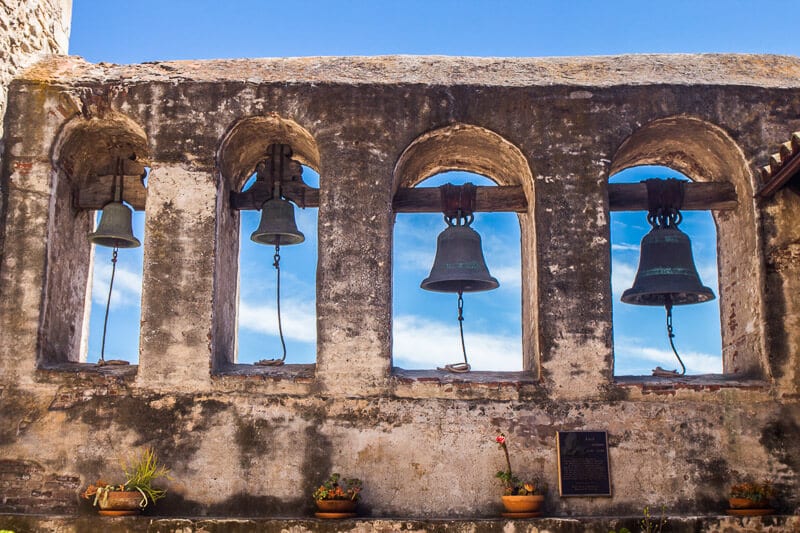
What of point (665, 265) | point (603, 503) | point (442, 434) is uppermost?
point (665, 265)

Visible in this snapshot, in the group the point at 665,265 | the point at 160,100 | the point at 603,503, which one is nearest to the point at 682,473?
the point at 603,503

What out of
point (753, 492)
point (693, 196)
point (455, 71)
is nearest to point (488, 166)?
point (455, 71)

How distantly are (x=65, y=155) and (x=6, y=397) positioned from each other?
2374 mm

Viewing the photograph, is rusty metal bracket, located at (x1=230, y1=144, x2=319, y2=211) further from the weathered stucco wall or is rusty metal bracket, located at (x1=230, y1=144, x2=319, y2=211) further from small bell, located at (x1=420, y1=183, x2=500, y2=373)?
small bell, located at (x1=420, y1=183, x2=500, y2=373)

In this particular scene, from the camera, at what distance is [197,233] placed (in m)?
8.71

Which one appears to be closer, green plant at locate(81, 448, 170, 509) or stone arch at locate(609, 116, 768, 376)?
green plant at locate(81, 448, 170, 509)

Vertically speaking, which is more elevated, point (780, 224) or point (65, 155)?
point (65, 155)

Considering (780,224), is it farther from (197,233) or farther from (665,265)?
(197,233)

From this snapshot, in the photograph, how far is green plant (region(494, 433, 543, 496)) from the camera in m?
7.88

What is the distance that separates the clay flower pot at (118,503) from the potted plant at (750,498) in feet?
16.4

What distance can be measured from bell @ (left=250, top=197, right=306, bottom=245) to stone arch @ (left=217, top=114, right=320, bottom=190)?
0.48 m

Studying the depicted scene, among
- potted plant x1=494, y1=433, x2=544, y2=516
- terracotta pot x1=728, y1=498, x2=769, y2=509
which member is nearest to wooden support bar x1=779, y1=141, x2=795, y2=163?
terracotta pot x1=728, y1=498, x2=769, y2=509

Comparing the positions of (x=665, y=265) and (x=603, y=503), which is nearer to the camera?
(x=603, y=503)

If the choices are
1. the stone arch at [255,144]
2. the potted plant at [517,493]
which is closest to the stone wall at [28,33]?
the stone arch at [255,144]
